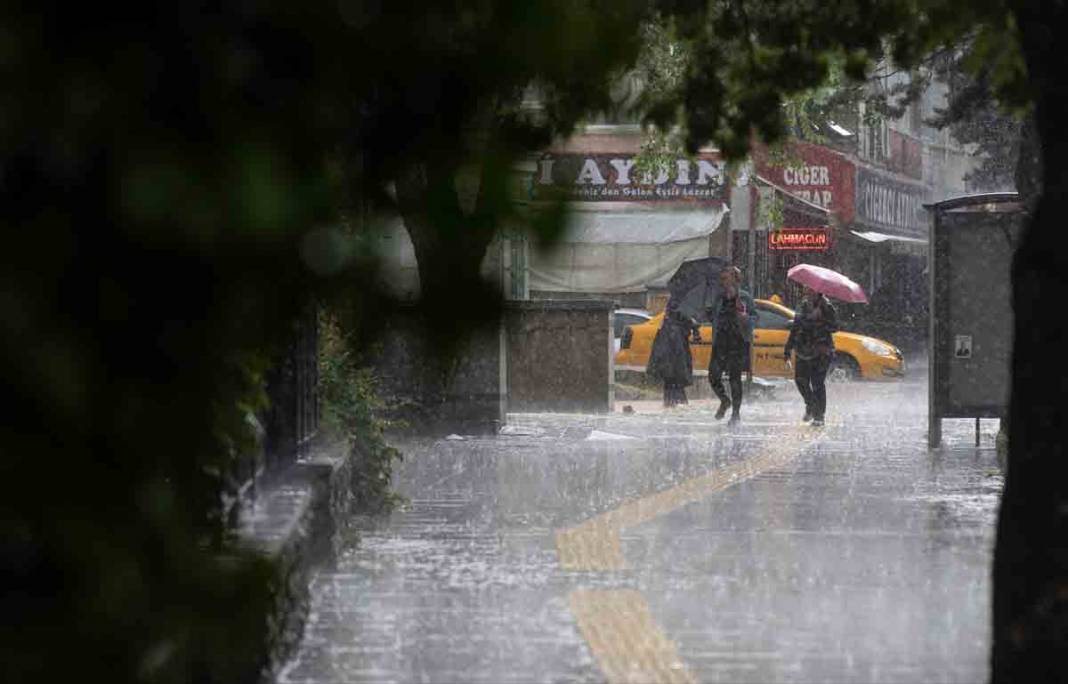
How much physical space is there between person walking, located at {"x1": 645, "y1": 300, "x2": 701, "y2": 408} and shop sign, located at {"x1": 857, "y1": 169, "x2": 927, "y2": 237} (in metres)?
22.3

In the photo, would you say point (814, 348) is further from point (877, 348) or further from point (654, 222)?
point (654, 222)

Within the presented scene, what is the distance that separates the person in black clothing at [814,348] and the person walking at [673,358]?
143 inches

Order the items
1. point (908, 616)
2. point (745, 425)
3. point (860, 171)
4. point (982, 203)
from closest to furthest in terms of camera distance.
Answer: point (908, 616) → point (982, 203) → point (745, 425) → point (860, 171)

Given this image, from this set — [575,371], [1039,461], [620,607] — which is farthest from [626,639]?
[575,371]

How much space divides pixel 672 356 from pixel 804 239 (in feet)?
63.3

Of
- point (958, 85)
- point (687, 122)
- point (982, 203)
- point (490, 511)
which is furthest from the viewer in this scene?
point (958, 85)

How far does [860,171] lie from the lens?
2066 inches

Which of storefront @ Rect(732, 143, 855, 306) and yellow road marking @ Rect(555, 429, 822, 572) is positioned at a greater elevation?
storefront @ Rect(732, 143, 855, 306)

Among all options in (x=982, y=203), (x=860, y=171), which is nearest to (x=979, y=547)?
(x=982, y=203)

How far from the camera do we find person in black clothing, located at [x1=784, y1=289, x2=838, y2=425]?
78.1ft

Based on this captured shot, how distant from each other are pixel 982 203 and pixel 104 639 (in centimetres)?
1726

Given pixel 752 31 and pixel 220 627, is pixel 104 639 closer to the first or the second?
pixel 220 627

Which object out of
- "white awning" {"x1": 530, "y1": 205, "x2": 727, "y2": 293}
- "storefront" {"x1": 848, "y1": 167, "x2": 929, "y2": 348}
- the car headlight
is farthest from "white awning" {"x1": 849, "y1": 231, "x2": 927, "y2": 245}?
the car headlight

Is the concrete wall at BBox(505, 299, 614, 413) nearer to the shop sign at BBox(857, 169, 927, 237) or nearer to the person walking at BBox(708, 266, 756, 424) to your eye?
the person walking at BBox(708, 266, 756, 424)
